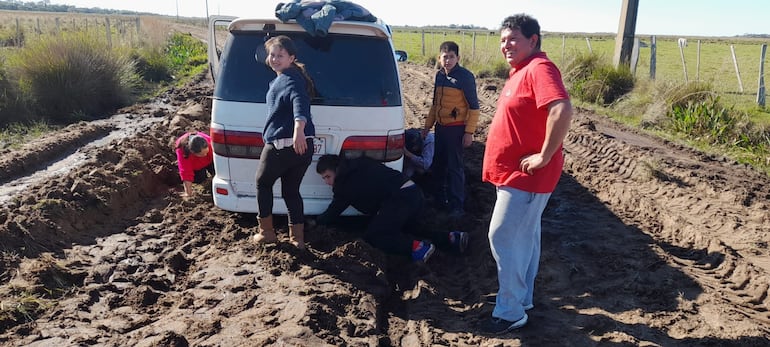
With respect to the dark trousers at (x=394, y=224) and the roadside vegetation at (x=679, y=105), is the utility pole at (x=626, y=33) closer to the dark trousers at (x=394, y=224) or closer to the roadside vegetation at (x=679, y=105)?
the roadside vegetation at (x=679, y=105)

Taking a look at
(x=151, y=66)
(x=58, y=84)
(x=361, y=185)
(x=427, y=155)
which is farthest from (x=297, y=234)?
(x=151, y=66)

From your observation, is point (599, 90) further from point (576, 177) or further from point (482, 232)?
point (482, 232)

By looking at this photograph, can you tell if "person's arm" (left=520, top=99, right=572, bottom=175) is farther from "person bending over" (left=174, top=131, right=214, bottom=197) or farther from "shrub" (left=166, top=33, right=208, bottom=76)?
"shrub" (left=166, top=33, right=208, bottom=76)

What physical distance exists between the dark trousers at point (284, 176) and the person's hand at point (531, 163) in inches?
68.3

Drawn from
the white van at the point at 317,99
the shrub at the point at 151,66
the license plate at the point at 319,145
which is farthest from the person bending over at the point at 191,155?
the shrub at the point at 151,66

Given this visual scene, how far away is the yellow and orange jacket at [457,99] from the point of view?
5.55m

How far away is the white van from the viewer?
4.64 m

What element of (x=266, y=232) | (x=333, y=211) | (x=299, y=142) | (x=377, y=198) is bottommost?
(x=266, y=232)

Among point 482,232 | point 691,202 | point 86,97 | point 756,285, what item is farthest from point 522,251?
point 86,97

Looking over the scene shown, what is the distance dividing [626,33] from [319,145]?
1360 centimetres

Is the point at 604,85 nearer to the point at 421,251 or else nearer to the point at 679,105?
the point at 679,105

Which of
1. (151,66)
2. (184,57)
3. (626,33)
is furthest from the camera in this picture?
(184,57)

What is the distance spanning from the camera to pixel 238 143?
15.3 ft

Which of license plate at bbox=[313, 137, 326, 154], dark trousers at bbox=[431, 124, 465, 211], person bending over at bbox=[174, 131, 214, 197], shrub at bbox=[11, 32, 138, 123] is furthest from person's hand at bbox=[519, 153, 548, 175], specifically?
shrub at bbox=[11, 32, 138, 123]
